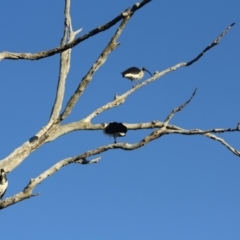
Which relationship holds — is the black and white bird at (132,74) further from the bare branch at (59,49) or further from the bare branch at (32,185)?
the bare branch at (59,49)

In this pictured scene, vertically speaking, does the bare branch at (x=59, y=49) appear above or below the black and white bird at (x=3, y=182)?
below

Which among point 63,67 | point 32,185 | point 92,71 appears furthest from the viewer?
point 63,67

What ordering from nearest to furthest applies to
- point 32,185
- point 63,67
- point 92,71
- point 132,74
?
point 32,185
point 92,71
point 63,67
point 132,74

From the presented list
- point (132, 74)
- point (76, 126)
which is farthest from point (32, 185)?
point (132, 74)

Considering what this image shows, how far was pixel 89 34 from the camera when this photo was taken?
5.69 metres

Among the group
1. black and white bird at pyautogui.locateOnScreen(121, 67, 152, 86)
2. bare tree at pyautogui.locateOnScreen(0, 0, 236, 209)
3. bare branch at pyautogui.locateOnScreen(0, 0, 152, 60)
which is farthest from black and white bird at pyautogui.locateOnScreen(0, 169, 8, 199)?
black and white bird at pyautogui.locateOnScreen(121, 67, 152, 86)

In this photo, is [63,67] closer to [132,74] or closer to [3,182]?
[3,182]

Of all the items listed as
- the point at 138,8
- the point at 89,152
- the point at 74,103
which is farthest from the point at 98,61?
the point at 138,8

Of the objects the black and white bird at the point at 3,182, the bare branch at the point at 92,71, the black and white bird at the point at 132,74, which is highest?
the black and white bird at the point at 132,74

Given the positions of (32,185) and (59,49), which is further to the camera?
(32,185)

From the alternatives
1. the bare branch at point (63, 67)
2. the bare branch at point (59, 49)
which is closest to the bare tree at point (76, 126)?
the bare branch at point (63, 67)

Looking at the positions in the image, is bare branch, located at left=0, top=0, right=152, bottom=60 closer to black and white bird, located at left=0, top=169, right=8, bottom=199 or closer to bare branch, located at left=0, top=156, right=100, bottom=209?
bare branch, located at left=0, top=156, right=100, bottom=209

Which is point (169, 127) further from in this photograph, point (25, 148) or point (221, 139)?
point (25, 148)

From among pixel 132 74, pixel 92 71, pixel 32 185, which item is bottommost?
pixel 32 185
